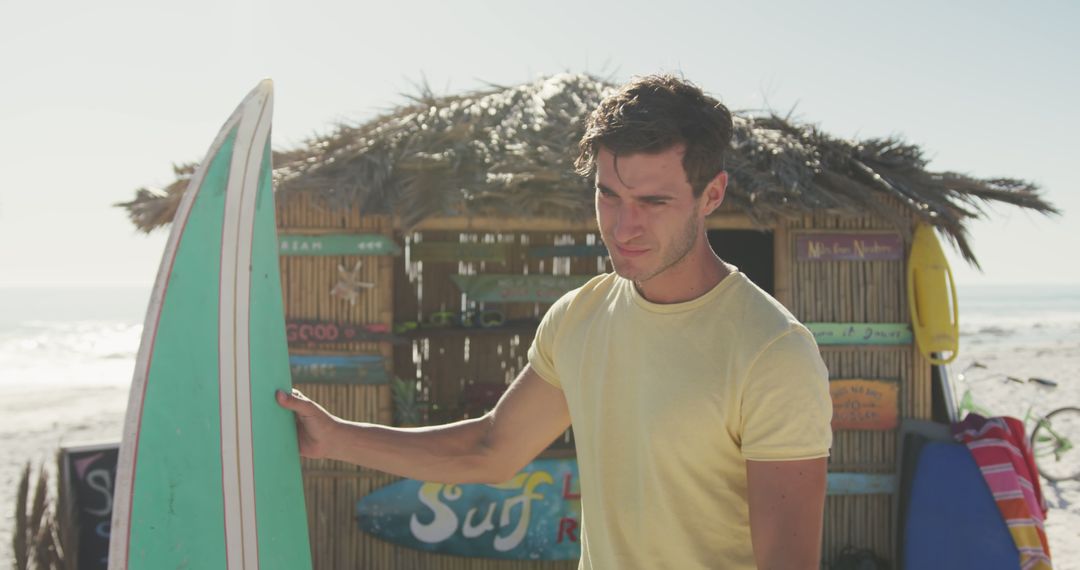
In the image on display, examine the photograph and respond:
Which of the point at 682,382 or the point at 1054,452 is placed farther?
the point at 1054,452

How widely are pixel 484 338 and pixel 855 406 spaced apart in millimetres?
3371

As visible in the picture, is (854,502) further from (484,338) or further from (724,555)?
(724,555)

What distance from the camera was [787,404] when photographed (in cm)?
127

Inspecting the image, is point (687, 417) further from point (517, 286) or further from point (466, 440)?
point (517, 286)

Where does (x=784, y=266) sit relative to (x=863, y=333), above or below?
above

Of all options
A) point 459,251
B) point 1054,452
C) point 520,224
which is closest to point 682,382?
point 520,224

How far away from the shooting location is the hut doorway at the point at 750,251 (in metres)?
6.90

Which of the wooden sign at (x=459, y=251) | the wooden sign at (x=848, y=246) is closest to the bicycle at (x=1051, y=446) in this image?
the wooden sign at (x=848, y=246)

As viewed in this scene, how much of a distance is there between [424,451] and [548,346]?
1.14 feet

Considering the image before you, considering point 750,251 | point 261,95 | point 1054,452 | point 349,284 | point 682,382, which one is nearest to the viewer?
point 682,382

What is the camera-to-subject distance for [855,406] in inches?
208

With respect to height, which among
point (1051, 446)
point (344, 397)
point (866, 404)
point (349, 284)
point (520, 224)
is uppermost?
point (520, 224)

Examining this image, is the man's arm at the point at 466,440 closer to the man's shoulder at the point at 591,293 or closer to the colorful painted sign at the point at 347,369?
the man's shoulder at the point at 591,293

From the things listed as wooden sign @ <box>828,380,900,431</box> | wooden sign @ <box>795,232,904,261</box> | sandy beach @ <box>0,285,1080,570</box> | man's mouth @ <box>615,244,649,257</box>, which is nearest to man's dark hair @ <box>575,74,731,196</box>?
man's mouth @ <box>615,244,649,257</box>
